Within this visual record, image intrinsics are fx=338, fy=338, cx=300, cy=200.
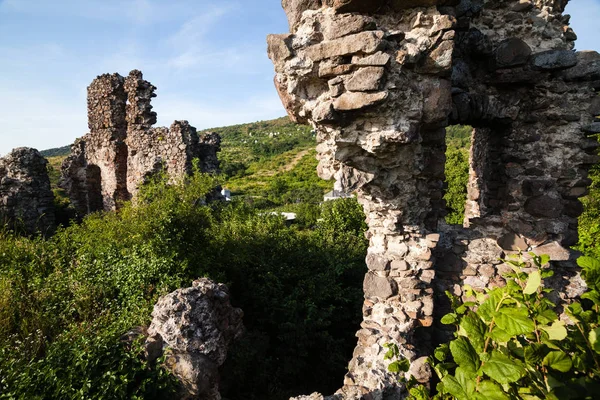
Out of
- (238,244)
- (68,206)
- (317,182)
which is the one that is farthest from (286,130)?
(238,244)

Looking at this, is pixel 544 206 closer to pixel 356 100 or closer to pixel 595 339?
pixel 356 100

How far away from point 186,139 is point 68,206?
25.9 feet

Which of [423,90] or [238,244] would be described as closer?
[423,90]

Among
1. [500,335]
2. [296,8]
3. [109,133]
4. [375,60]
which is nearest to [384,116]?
[375,60]

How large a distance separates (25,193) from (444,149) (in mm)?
11370

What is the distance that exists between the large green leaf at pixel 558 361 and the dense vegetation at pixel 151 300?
3.53 meters

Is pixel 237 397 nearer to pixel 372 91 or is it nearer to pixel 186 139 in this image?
pixel 372 91

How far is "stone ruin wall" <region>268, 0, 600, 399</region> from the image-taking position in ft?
10.2

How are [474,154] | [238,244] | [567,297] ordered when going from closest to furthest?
[567,297] → [474,154] → [238,244]

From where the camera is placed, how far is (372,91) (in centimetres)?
287

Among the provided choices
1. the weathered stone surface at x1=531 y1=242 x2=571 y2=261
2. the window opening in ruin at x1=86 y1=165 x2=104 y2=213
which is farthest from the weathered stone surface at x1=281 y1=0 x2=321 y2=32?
the window opening in ruin at x1=86 y1=165 x2=104 y2=213

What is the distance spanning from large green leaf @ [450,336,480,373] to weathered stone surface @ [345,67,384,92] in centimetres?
210

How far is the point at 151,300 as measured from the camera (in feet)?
16.3

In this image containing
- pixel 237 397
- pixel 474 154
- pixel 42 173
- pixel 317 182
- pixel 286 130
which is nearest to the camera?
pixel 237 397
